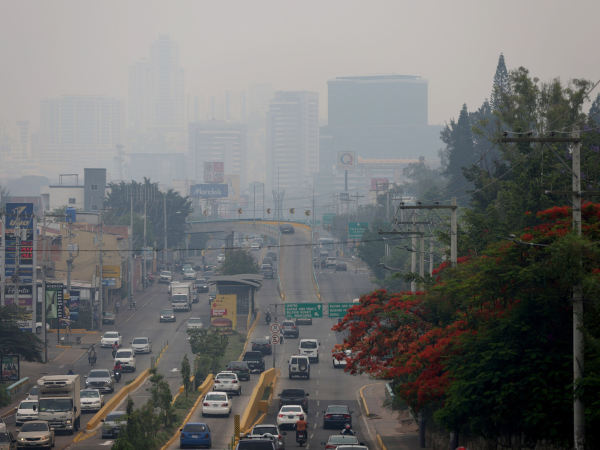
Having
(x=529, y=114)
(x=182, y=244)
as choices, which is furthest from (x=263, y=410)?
(x=182, y=244)

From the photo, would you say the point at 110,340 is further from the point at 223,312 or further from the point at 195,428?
the point at 195,428

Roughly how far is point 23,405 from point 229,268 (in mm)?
61832

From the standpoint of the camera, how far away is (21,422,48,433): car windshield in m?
33.0

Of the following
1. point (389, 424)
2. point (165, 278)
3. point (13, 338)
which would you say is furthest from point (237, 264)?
point (389, 424)

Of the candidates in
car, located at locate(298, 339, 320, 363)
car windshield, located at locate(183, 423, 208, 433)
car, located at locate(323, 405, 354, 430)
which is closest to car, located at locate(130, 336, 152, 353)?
car, located at locate(298, 339, 320, 363)

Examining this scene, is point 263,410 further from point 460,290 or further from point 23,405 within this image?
point 460,290

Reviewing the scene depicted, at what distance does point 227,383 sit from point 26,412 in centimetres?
1320

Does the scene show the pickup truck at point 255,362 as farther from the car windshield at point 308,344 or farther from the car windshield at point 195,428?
the car windshield at point 195,428

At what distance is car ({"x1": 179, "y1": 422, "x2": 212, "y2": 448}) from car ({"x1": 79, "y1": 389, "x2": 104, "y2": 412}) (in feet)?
37.4

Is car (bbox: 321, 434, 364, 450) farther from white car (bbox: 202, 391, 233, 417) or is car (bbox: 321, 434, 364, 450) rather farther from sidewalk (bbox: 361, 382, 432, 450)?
white car (bbox: 202, 391, 233, 417)

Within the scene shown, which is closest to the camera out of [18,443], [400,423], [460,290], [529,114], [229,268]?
[460,290]

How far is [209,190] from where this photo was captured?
7160 inches

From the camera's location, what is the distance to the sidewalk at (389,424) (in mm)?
35875

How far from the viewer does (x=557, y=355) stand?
2231 cm
